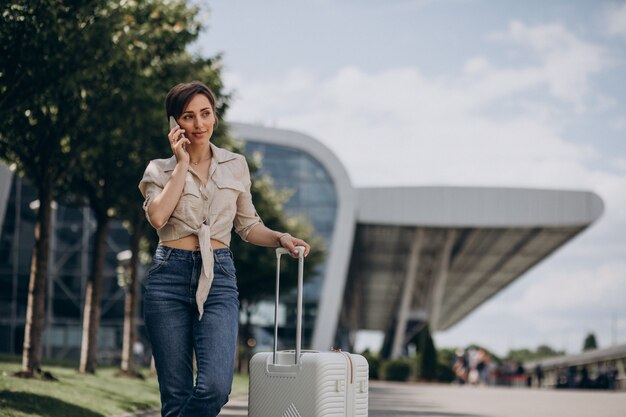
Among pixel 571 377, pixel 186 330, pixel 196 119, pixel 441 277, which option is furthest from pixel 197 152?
pixel 441 277

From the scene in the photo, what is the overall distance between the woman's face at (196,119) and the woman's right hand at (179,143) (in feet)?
0.13

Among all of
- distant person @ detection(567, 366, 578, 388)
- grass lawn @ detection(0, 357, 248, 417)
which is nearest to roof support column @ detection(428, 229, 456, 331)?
distant person @ detection(567, 366, 578, 388)

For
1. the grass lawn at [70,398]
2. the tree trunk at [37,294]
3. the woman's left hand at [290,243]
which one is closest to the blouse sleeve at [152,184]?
the woman's left hand at [290,243]

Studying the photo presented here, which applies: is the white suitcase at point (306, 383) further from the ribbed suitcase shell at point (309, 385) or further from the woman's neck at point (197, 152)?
the woman's neck at point (197, 152)

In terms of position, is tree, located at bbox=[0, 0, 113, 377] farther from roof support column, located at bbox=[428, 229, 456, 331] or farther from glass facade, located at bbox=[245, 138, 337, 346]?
roof support column, located at bbox=[428, 229, 456, 331]

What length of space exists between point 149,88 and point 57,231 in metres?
28.5

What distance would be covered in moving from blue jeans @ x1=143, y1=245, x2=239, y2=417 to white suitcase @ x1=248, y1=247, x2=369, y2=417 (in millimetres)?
317

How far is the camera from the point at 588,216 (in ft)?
140

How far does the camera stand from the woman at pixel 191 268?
13.4 feet

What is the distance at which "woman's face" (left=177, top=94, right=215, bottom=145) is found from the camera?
4.34 m

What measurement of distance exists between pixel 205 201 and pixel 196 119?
356 millimetres

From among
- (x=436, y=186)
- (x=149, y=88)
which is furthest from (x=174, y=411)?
(x=436, y=186)

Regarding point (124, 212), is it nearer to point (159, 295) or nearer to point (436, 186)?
point (159, 295)

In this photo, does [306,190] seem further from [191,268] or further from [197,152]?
[191,268]
